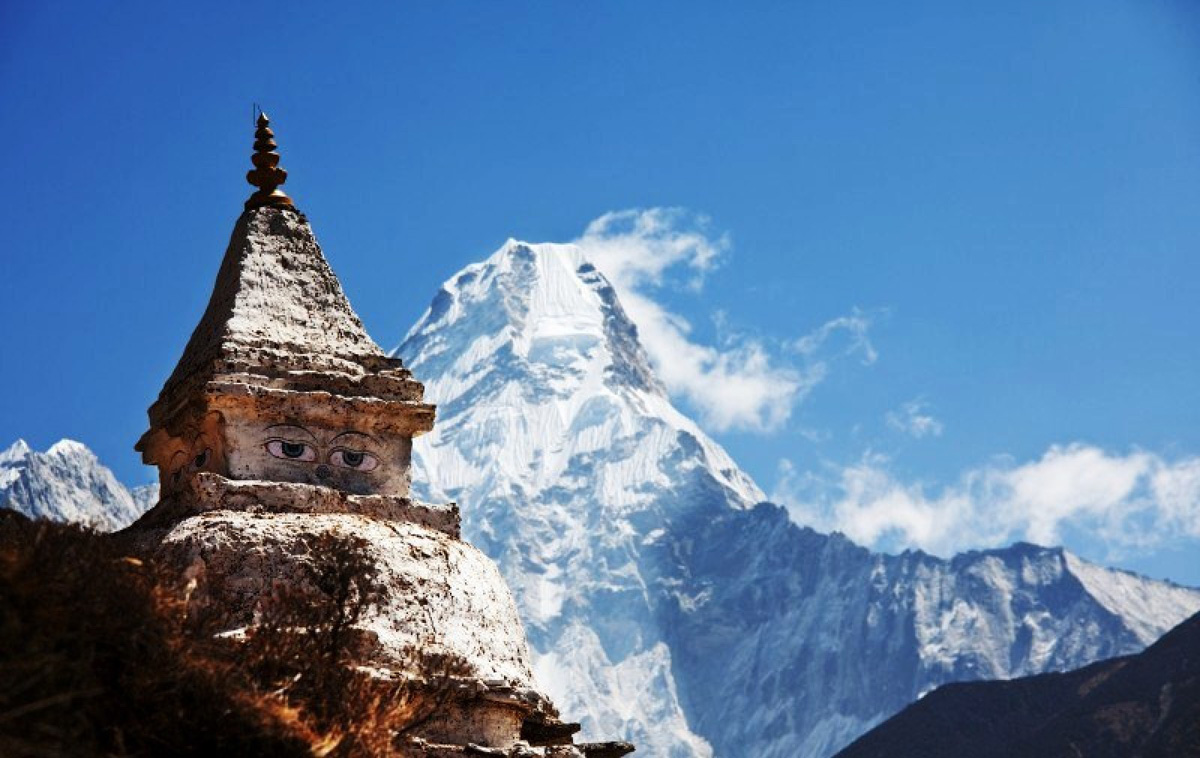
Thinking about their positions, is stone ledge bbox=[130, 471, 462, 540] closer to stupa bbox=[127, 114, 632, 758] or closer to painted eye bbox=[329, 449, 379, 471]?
stupa bbox=[127, 114, 632, 758]

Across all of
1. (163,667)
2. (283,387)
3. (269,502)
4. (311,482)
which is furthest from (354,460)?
(163,667)

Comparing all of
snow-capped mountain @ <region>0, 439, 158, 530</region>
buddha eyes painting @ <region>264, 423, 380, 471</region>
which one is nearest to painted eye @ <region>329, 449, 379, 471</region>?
buddha eyes painting @ <region>264, 423, 380, 471</region>

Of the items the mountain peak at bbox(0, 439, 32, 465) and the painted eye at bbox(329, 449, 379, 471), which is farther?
the mountain peak at bbox(0, 439, 32, 465)

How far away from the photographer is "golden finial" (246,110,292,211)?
95.0ft

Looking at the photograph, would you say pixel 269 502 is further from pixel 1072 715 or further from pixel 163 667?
pixel 1072 715

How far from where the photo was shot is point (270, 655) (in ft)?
67.2

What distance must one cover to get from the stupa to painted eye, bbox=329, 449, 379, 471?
2 centimetres

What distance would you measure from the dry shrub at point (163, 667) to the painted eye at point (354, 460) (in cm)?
371

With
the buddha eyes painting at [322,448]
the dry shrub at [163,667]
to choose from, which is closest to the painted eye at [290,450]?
the buddha eyes painting at [322,448]

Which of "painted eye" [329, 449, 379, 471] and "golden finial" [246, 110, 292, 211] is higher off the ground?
"golden finial" [246, 110, 292, 211]

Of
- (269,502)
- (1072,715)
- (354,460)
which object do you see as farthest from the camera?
(1072,715)

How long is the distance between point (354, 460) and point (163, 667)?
8.36 metres

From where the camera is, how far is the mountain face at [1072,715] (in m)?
108

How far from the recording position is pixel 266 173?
29125 mm
